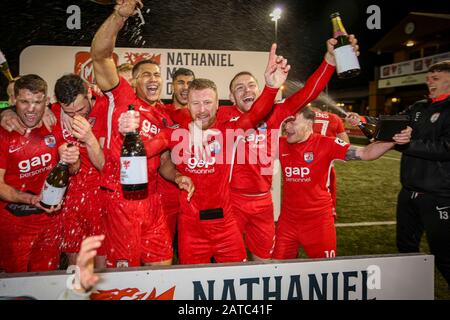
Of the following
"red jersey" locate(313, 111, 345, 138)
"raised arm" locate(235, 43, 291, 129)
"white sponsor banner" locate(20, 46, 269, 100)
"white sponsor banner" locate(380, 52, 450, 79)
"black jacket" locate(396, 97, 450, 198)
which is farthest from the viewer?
"white sponsor banner" locate(380, 52, 450, 79)

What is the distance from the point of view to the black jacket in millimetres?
3471

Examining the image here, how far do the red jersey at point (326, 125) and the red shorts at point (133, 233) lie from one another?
339cm

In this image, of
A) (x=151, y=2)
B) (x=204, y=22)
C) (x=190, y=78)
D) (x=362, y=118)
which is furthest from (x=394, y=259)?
(x=204, y=22)

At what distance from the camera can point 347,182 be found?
36.1 ft

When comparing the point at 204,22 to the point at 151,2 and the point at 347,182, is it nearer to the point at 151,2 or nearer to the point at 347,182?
the point at 151,2

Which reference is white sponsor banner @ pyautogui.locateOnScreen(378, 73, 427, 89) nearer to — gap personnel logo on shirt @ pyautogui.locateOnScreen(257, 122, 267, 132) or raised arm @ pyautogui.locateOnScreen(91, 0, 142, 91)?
gap personnel logo on shirt @ pyautogui.locateOnScreen(257, 122, 267, 132)

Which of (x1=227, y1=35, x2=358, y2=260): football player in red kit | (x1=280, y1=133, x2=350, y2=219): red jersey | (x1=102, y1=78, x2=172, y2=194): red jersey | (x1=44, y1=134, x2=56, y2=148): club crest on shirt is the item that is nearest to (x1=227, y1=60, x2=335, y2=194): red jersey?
(x1=227, y1=35, x2=358, y2=260): football player in red kit

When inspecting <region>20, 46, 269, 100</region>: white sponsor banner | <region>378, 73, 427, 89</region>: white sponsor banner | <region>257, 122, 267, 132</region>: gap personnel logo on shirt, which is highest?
<region>378, 73, 427, 89</region>: white sponsor banner

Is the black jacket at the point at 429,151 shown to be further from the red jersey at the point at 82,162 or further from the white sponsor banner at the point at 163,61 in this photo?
the white sponsor banner at the point at 163,61

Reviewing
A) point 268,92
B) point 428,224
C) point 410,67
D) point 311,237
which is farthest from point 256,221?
point 410,67

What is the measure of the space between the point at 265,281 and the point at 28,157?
2398mm

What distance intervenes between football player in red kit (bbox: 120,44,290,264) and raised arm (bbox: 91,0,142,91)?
0.73 metres

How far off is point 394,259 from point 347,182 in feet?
29.7

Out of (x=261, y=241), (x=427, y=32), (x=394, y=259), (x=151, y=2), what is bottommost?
(x=261, y=241)
